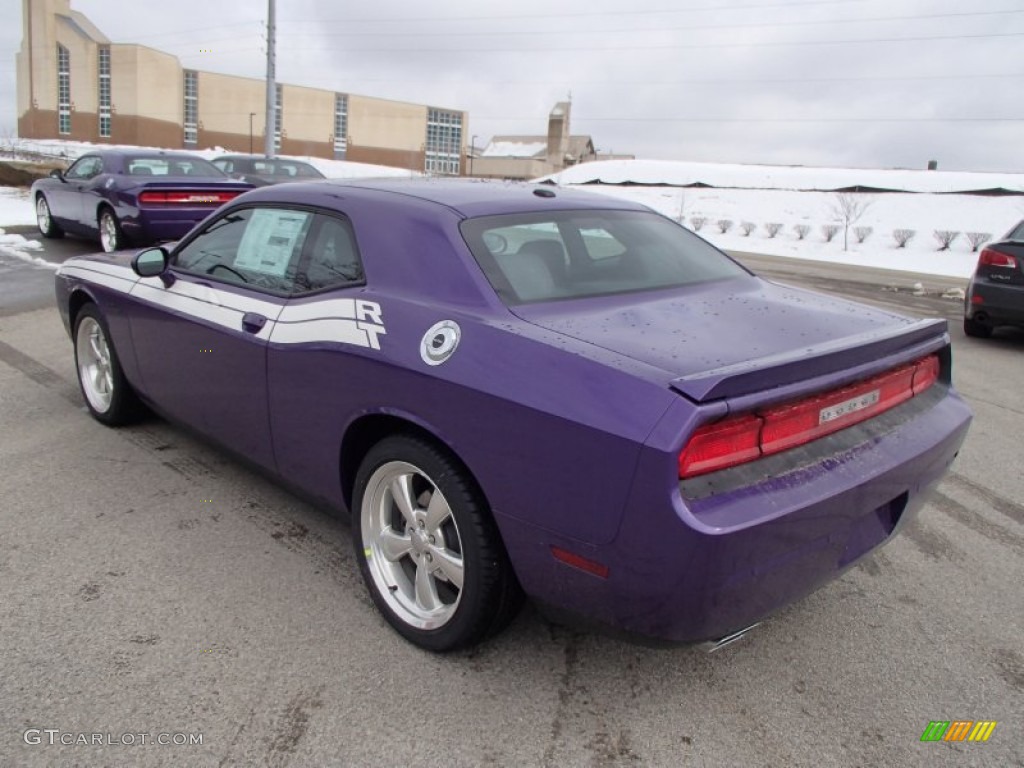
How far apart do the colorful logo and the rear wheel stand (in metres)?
9.83

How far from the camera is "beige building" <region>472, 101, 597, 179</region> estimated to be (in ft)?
239

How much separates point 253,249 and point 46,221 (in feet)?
35.5

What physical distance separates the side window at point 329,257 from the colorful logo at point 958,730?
2293 millimetres

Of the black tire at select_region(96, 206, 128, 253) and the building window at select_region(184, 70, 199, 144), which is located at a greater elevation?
the building window at select_region(184, 70, 199, 144)

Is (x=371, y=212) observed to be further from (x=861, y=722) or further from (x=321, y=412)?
(x=861, y=722)

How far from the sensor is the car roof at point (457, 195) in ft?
9.76

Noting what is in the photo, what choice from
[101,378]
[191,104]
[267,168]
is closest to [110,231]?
[267,168]

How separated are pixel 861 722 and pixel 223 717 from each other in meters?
1.85

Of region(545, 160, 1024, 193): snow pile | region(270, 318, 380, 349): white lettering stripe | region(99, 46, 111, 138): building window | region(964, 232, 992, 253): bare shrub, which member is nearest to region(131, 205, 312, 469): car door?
region(270, 318, 380, 349): white lettering stripe

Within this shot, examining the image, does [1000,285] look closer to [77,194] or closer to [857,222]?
[77,194]

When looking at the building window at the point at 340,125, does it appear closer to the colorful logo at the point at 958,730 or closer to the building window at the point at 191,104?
the building window at the point at 191,104

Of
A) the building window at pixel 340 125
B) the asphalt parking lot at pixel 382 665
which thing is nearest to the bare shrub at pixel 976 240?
the asphalt parking lot at pixel 382 665

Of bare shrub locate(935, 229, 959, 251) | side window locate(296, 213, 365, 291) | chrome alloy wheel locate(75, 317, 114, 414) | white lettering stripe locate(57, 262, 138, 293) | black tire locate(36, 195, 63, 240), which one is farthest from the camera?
bare shrub locate(935, 229, 959, 251)

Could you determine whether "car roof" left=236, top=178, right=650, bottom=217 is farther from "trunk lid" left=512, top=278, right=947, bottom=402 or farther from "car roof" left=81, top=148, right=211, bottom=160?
"car roof" left=81, top=148, right=211, bottom=160
